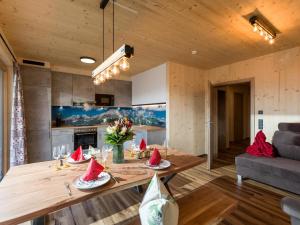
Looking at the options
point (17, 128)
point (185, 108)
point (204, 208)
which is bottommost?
point (204, 208)

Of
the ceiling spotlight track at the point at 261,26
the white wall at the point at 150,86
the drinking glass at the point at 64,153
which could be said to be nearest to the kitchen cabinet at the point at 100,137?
the white wall at the point at 150,86

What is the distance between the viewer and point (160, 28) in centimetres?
229

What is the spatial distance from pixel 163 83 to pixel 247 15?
87.3 inches

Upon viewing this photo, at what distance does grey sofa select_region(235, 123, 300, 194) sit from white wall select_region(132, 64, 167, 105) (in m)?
2.20

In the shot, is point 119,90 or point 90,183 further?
point 119,90

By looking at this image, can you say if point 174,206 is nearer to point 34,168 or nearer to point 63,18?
point 34,168

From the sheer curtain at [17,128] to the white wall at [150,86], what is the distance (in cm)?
281

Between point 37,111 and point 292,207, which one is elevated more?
point 37,111

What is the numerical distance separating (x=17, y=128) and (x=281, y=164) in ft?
15.3

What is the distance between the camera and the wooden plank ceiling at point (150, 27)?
1.81 metres

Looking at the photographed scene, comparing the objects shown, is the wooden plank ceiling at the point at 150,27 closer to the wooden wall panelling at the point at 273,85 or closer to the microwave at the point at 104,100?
the wooden wall panelling at the point at 273,85

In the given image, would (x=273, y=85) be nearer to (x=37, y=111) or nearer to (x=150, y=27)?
(x=150, y=27)

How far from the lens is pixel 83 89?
4.30 metres

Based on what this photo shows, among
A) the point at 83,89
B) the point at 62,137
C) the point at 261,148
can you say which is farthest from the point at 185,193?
the point at 83,89
